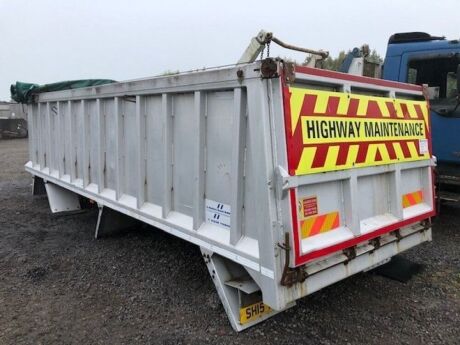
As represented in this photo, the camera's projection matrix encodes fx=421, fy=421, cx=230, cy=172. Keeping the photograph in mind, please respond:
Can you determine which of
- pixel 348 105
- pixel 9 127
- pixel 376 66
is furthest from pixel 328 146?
pixel 9 127

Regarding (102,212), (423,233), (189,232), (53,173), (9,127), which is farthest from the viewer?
(9,127)

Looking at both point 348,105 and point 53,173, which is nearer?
point 348,105

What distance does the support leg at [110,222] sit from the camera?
4.89 metres

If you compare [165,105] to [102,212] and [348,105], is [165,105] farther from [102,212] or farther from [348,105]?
[102,212]

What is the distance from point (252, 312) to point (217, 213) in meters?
0.76

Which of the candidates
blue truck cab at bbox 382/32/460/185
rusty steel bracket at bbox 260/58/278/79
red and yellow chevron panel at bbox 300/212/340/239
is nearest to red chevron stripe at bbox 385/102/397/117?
red and yellow chevron panel at bbox 300/212/340/239

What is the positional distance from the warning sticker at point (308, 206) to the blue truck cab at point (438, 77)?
3166 millimetres

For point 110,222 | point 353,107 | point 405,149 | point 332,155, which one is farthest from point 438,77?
point 110,222

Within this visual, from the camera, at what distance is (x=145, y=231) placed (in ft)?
17.3

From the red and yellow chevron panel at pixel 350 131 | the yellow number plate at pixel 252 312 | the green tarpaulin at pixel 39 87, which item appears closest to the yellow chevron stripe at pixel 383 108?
the red and yellow chevron panel at pixel 350 131

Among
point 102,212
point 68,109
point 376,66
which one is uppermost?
point 376,66

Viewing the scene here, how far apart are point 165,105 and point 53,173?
340 cm

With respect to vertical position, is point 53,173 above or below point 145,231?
above

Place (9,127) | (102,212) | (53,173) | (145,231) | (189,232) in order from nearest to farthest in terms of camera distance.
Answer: (189,232) < (102,212) < (145,231) < (53,173) < (9,127)
